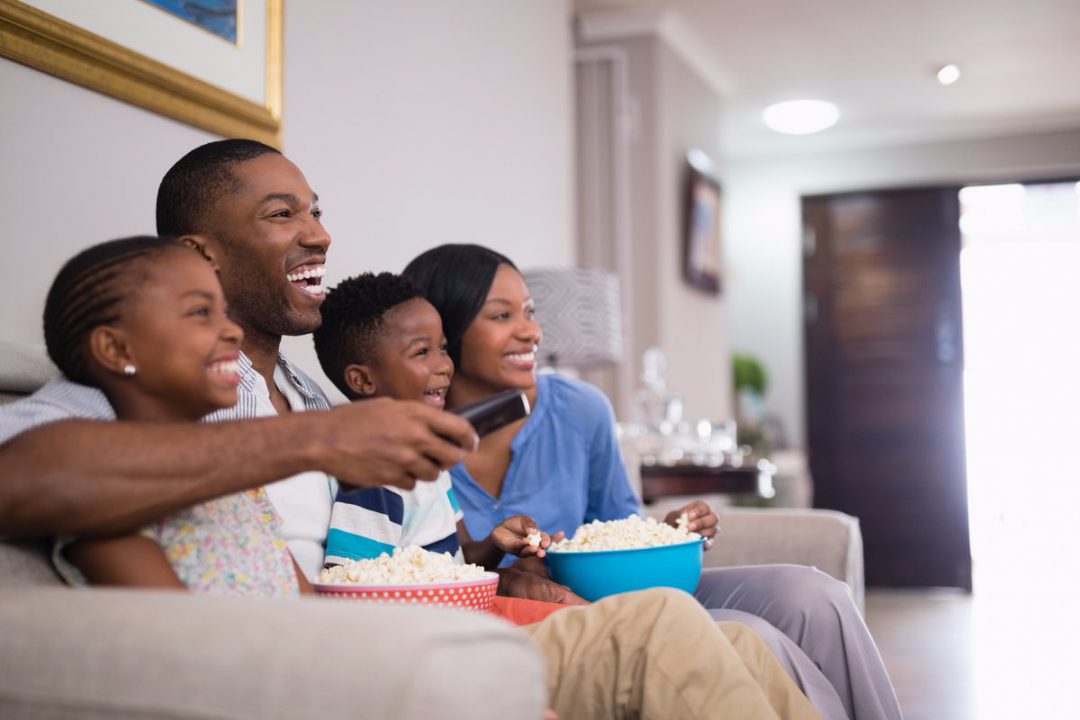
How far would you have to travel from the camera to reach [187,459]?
1.00 metres

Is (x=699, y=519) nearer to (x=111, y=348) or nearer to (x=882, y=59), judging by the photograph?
(x=111, y=348)

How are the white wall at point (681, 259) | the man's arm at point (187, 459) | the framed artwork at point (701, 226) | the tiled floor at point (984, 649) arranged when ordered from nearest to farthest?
the man's arm at point (187, 459)
the tiled floor at point (984, 649)
the white wall at point (681, 259)
the framed artwork at point (701, 226)

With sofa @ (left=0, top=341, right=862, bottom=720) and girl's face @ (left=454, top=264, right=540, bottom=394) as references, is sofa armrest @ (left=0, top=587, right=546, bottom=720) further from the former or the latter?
girl's face @ (left=454, top=264, right=540, bottom=394)

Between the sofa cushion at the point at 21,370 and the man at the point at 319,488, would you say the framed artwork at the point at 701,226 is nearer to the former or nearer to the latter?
the man at the point at 319,488

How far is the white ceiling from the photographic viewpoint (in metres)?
4.55

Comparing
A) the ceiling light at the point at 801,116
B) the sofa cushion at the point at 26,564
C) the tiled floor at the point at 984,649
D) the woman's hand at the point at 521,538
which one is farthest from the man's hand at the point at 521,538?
the ceiling light at the point at 801,116

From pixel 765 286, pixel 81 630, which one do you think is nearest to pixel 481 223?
pixel 81 630

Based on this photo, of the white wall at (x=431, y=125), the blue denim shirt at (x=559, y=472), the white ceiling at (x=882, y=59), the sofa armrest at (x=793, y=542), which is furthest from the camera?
the white ceiling at (x=882, y=59)

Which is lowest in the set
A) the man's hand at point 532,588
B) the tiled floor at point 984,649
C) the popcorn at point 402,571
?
the tiled floor at point 984,649

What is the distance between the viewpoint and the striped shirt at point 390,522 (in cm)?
147

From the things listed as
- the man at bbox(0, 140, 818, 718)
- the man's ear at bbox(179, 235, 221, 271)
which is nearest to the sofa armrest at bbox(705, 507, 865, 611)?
the man at bbox(0, 140, 818, 718)

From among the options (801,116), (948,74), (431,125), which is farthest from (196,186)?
(801,116)

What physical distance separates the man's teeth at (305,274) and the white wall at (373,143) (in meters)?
0.43

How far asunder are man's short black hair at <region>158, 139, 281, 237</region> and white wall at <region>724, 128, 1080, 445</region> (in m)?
5.47
